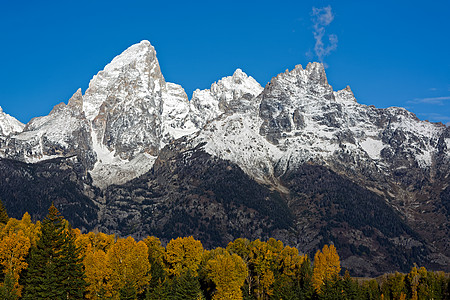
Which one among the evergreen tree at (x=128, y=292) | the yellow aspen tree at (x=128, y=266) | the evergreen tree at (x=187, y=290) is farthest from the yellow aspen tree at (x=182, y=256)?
the evergreen tree at (x=128, y=292)

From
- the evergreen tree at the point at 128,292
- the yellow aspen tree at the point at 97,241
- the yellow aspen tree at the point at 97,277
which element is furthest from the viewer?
the yellow aspen tree at the point at 97,241

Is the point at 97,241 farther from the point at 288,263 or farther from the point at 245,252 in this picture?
the point at 288,263

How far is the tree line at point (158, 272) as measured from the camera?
127m

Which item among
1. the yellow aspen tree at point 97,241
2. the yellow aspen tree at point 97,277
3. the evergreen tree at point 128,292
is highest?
the yellow aspen tree at point 97,241

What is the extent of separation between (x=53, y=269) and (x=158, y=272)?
37226 millimetres

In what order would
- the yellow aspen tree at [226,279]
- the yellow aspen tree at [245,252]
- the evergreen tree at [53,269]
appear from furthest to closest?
the yellow aspen tree at [245,252], the yellow aspen tree at [226,279], the evergreen tree at [53,269]

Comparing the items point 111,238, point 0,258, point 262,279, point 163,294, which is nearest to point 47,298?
point 0,258

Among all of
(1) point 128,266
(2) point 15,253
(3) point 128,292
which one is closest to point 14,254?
(2) point 15,253

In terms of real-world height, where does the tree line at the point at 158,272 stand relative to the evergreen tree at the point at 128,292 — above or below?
above

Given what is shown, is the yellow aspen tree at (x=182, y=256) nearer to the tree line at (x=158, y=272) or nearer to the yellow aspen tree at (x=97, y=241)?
the tree line at (x=158, y=272)

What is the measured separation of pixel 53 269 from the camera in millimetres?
123312

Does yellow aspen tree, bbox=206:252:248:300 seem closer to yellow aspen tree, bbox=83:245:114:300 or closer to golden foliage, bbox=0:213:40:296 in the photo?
yellow aspen tree, bbox=83:245:114:300

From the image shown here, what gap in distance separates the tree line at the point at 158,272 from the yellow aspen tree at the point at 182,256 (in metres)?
0.29

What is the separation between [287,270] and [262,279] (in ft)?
48.5
